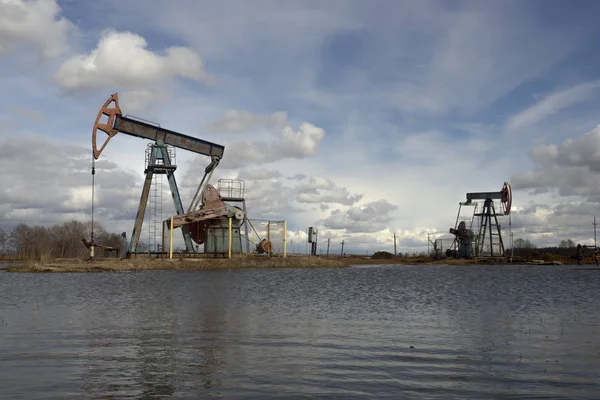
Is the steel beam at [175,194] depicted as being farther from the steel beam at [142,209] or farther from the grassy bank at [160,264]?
the grassy bank at [160,264]

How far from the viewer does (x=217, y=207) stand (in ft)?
170

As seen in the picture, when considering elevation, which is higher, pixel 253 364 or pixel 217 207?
pixel 217 207

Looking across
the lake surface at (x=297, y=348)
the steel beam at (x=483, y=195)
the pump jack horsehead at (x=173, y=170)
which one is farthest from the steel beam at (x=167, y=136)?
the steel beam at (x=483, y=195)

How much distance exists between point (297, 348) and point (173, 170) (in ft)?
134

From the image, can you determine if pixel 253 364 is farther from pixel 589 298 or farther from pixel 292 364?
pixel 589 298

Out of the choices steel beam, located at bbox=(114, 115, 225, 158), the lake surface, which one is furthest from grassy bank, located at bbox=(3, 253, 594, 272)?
the lake surface

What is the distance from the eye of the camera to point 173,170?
51000 millimetres

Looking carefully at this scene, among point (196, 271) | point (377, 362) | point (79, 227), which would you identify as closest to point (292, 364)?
point (377, 362)

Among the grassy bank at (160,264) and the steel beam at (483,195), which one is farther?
the steel beam at (483,195)

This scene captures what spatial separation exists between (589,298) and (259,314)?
51.6ft

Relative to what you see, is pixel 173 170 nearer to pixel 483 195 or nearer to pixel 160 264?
pixel 160 264

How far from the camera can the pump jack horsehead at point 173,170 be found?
47.8 m

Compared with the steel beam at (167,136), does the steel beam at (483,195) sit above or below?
below

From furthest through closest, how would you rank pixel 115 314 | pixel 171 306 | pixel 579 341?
pixel 171 306 < pixel 115 314 < pixel 579 341
